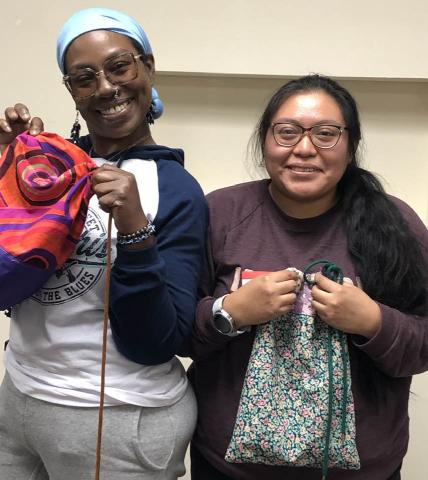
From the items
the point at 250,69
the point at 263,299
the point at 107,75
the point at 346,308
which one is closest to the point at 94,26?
the point at 107,75

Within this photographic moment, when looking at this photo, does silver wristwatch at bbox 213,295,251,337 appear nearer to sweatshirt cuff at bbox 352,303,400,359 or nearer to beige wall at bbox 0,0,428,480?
sweatshirt cuff at bbox 352,303,400,359

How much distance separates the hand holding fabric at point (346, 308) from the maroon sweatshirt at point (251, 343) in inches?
1.5

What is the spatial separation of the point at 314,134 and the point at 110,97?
401 mm

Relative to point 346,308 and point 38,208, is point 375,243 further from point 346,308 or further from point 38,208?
point 38,208

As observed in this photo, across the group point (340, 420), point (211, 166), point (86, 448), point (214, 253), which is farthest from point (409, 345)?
point (211, 166)

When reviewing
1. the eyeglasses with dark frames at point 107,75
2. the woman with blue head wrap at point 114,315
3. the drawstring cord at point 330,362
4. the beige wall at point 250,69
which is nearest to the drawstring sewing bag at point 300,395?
the drawstring cord at point 330,362

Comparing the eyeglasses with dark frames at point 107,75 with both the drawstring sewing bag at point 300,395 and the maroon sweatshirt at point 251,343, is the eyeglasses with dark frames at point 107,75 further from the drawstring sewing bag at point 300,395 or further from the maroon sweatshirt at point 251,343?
the drawstring sewing bag at point 300,395

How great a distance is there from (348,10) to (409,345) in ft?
3.62

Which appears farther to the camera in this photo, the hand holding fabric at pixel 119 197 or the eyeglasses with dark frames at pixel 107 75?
the eyeglasses with dark frames at pixel 107 75

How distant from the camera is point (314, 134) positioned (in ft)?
3.49

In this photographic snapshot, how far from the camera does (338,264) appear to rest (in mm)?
1070

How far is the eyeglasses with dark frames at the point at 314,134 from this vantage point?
1.06 m

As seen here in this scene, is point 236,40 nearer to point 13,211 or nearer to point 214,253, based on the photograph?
point 214,253

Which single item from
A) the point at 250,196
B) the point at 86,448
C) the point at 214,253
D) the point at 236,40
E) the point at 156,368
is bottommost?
the point at 86,448
